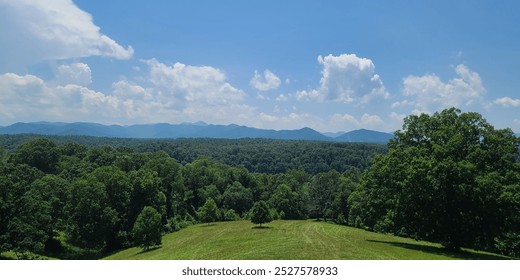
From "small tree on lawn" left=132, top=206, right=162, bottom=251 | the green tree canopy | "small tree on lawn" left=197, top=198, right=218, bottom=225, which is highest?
the green tree canopy

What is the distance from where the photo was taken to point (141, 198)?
54250 mm

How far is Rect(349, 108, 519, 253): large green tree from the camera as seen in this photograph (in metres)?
24.6

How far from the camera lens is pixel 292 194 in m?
85.8

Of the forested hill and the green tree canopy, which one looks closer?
the green tree canopy

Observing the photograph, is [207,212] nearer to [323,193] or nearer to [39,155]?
[323,193]

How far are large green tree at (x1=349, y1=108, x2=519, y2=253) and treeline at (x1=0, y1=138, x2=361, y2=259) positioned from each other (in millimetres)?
27262

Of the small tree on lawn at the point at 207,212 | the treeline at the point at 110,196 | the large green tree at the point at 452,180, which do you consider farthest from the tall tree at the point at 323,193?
the large green tree at the point at 452,180

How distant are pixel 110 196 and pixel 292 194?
148 feet

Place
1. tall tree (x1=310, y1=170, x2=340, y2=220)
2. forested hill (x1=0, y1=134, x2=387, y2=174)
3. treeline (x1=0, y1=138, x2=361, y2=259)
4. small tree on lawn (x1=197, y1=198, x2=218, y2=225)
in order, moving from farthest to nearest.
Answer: forested hill (x1=0, y1=134, x2=387, y2=174)
tall tree (x1=310, y1=170, x2=340, y2=220)
small tree on lawn (x1=197, y1=198, x2=218, y2=225)
treeline (x1=0, y1=138, x2=361, y2=259)

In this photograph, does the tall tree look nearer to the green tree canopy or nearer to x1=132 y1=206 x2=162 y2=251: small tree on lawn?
x1=132 y1=206 x2=162 y2=251: small tree on lawn

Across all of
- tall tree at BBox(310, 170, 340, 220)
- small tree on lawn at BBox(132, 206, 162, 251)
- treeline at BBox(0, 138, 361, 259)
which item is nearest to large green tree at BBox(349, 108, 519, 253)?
small tree on lawn at BBox(132, 206, 162, 251)

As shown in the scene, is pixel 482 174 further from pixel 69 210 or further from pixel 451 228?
pixel 69 210

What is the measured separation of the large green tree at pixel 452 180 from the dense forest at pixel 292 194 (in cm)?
7
